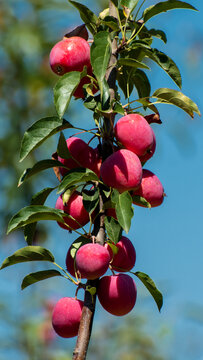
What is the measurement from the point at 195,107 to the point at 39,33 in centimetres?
175

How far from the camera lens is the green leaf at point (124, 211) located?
3.01 ft

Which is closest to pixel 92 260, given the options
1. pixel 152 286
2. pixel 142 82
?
pixel 152 286

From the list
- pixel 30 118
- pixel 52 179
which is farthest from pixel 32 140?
pixel 30 118

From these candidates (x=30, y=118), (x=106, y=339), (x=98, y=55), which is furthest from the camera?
(x=30, y=118)

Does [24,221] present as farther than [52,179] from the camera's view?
No

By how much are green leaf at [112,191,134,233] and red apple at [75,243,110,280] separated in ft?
0.22

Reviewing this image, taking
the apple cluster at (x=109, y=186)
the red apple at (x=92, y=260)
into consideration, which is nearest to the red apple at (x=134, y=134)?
the apple cluster at (x=109, y=186)

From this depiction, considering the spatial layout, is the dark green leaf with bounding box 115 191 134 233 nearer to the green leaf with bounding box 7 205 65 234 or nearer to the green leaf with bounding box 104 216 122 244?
the green leaf with bounding box 104 216 122 244

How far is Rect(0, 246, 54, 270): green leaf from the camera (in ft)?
3.35

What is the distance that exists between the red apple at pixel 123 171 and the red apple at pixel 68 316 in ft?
0.78

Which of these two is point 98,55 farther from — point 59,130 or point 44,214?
point 44,214

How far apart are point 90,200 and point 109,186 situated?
0.05 m

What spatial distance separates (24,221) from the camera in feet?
3.26

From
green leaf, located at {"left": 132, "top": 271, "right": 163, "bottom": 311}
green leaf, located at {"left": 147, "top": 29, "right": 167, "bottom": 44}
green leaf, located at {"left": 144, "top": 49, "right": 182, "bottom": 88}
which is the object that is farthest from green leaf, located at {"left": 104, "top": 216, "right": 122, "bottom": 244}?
green leaf, located at {"left": 147, "top": 29, "right": 167, "bottom": 44}
